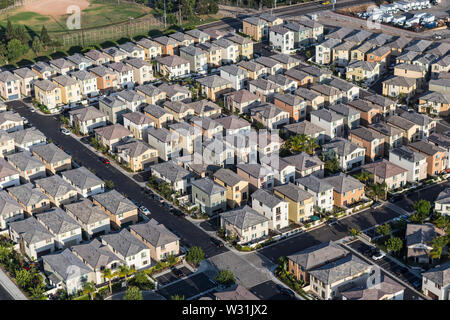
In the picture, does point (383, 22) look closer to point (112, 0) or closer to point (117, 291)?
point (112, 0)

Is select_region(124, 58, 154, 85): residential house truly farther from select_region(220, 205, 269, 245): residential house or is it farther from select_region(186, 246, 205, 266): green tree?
select_region(186, 246, 205, 266): green tree

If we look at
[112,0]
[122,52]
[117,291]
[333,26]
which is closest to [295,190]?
[117,291]

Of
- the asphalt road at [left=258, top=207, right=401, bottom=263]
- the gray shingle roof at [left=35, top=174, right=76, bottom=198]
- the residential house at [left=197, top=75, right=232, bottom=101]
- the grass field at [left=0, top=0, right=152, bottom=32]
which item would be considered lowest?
the asphalt road at [left=258, top=207, right=401, bottom=263]

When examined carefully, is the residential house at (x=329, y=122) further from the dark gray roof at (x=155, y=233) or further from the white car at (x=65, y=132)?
the white car at (x=65, y=132)

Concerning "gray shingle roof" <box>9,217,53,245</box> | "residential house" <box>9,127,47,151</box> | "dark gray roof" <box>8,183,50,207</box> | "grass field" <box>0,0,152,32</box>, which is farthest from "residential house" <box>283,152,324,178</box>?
"grass field" <box>0,0,152,32</box>

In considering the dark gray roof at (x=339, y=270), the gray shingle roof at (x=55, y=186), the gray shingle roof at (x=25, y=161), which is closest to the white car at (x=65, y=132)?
the gray shingle roof at (x=25, y=161)

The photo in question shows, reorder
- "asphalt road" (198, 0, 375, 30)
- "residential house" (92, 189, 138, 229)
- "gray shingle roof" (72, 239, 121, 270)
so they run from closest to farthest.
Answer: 1. "gray shingle roof" (72, 239, 121, 270)
2. "residential house" (92, 189, 138, 229)
3. "asphalt road" (198, 0, 375, 30)
